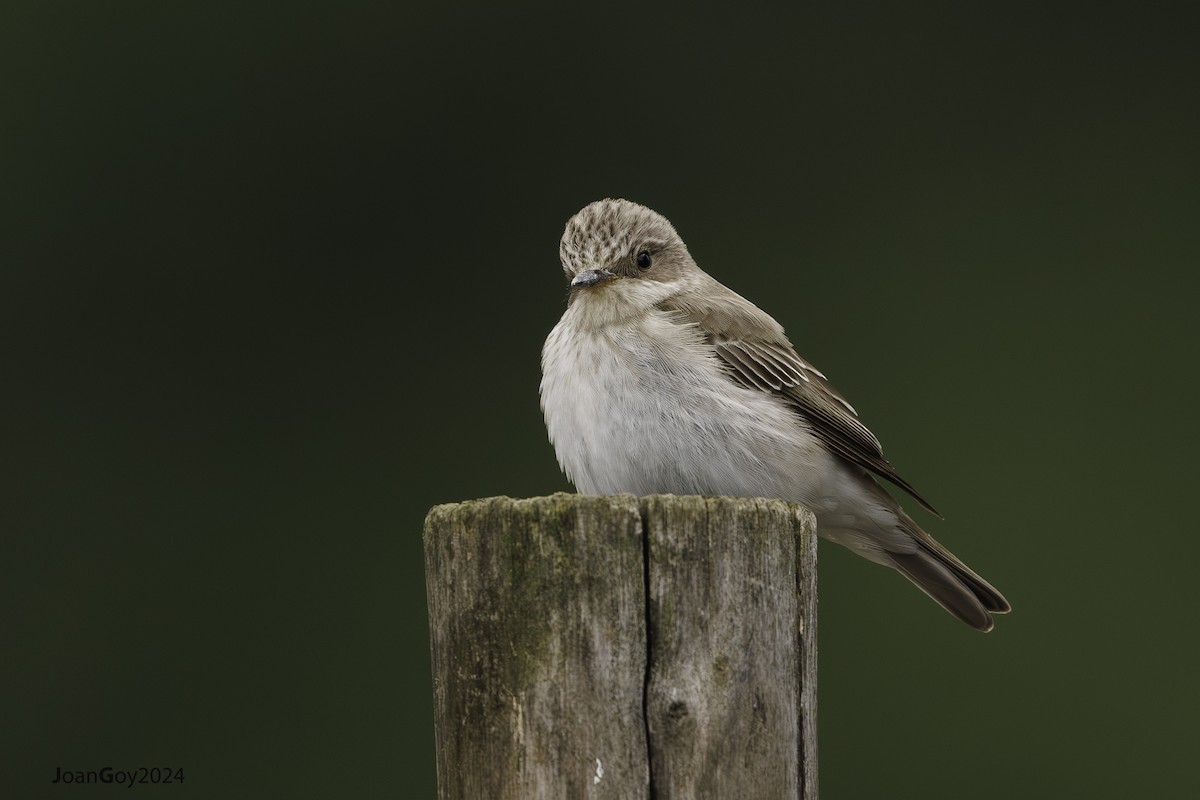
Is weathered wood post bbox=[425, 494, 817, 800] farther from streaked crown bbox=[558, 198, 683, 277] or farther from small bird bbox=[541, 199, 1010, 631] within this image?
streaked crown bbox=[558, 198, 683, 277]

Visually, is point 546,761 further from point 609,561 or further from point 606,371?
point 606,371

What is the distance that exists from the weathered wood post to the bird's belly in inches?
65.9

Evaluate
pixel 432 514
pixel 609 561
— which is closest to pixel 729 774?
pixel 609 561

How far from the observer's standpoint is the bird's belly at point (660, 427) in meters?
4.45

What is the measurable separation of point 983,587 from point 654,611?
9.73 ft

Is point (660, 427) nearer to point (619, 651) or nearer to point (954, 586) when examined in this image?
point (954, 586)

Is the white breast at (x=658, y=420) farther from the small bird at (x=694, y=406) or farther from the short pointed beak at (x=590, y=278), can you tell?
the short pointed beak at (x=590, y=278)

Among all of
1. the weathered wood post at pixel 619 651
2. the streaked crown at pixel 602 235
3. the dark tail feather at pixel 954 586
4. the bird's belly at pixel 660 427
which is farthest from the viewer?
the dark tail feather at pixel 954 586

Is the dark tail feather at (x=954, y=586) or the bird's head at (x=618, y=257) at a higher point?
the bird's head at (x=618, y=257)

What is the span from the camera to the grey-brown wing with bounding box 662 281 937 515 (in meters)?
4.92

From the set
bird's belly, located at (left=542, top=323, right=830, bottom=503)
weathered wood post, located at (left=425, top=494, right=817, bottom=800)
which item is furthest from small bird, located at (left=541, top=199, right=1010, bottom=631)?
weathered wood post, located at (left=425, top=494, right=817, bottom=800)

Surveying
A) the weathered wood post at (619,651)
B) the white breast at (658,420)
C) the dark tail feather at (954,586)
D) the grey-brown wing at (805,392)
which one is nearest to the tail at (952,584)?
the dark tail feather at (954,586)

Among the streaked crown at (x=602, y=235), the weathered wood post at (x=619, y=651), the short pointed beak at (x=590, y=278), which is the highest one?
the streaked crown at (x=602, y=235)

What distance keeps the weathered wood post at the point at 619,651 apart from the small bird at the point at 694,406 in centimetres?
171
